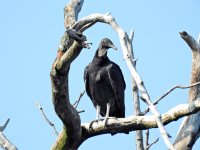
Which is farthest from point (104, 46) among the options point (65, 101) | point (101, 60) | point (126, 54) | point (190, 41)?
point (126, 54)

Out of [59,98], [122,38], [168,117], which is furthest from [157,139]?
[122,38]

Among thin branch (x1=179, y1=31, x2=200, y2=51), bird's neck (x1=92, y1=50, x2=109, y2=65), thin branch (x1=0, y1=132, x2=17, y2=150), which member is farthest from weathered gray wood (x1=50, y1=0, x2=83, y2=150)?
bird's neck (x1=92, y1=50, x2=109, y2=65)

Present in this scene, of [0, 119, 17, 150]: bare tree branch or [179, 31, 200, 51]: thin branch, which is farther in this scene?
Answer: [179, 31, 200, 51]: thin branch

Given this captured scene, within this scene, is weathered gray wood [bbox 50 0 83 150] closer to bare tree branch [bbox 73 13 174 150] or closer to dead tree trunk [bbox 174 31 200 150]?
bare tree branch [bbox 73 13 174 150]

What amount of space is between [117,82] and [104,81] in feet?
0.57

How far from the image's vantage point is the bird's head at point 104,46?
7.48 metres

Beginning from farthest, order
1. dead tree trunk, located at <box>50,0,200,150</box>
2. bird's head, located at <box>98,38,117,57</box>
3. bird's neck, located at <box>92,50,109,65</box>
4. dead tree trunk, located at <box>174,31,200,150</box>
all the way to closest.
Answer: bird's neck, located at <box>92,50,109,65</box>, bird's head, located at <box>98,38,117,57</box>, dead tree trunk, located at <box>174,31,200,150</box>, dead tree trunk, located at <box>50,0,200,150</box>

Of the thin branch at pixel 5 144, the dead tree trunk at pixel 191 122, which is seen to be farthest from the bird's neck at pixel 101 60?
the thin branch at pixel 5 144

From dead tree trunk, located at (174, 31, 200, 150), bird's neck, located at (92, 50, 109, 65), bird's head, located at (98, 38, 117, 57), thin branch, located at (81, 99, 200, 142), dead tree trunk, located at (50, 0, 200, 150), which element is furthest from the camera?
bird's neck, located at (92, 50, 109, 65)

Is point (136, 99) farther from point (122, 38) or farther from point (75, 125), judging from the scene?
point (122, 38)

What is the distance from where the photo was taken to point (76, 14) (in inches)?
250

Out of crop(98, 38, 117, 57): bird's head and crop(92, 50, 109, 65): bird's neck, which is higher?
crop(98, 38, 117, 57): bird's head

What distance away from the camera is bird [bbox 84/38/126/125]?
297 inches

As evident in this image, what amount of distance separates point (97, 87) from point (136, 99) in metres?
1.30
